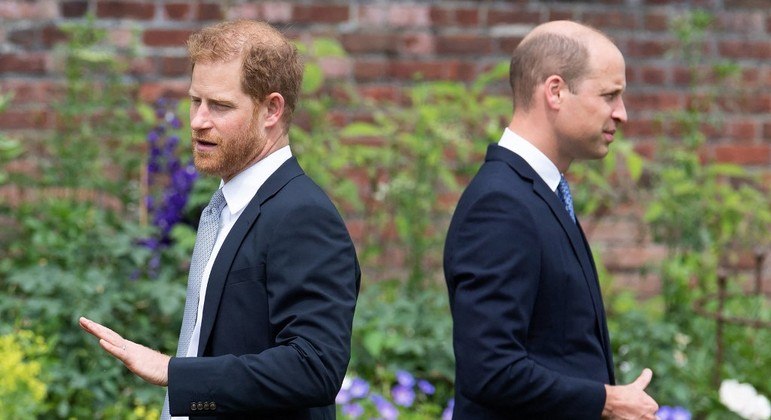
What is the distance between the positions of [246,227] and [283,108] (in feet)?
0.86

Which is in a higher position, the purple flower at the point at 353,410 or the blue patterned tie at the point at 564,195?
the blue patterned tie at the point at 564,195

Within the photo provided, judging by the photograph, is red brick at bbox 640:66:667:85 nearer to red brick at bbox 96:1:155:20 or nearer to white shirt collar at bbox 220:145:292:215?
red brick at bbox 96:1:155:20

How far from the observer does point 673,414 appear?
4.56 metres

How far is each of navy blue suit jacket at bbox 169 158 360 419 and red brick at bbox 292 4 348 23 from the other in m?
3.05

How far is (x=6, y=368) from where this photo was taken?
3.72 meters

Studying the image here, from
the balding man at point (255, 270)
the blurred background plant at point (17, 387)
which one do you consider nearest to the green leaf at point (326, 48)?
the blurred background plant at point (17, 387)

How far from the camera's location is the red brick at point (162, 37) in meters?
5.52

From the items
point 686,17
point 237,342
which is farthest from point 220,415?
point 686,17

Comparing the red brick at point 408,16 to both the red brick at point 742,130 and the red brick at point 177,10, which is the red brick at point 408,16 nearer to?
the red brick at point 177,10

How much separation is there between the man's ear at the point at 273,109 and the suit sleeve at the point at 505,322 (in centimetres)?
57

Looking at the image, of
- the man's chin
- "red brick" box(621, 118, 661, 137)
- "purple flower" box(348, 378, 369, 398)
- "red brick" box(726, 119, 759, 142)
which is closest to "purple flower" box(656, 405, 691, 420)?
"purple flower" box(348, 378, 369, 398)

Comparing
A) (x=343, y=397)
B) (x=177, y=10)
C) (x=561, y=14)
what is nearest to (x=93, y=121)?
(x=177, y=10)

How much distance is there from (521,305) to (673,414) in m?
1.93

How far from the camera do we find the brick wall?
545 centimetres
